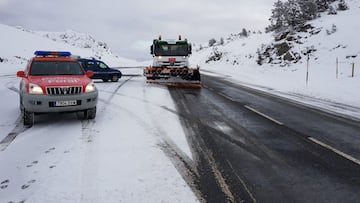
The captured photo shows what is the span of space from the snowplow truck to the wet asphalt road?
942 cm

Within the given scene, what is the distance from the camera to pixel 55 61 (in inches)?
356

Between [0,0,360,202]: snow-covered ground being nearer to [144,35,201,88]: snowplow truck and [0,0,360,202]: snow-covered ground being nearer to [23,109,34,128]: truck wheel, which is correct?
[23,109,34,128]: truck wheel

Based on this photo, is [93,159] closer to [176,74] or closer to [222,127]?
[222,127]

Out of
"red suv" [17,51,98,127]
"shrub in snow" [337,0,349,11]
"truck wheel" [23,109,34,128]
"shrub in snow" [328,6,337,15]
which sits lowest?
"truck wheel" [23,109,34,128]

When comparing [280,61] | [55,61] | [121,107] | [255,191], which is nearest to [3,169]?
[255,191]

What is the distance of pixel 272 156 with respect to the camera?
5625mm

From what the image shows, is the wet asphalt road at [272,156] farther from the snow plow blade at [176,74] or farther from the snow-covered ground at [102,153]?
Answer: the snow plow blade at [176,74]

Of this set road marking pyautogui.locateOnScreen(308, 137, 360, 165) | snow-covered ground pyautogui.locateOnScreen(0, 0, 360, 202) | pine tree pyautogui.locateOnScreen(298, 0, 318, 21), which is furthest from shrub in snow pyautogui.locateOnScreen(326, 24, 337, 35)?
road marking pyautogui.locateOnScreen(308, 137, 360, 165)

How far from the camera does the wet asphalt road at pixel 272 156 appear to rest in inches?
163

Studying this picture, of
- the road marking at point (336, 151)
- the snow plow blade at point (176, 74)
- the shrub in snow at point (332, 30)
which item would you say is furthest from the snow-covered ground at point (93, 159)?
the shrub in snow at point (332, 30)

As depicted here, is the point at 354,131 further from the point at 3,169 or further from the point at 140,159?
the point at 3,169

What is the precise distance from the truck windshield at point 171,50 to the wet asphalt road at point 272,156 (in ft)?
33.3

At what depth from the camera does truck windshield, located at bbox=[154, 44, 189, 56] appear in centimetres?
1959

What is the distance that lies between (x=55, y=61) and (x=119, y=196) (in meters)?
6.41
